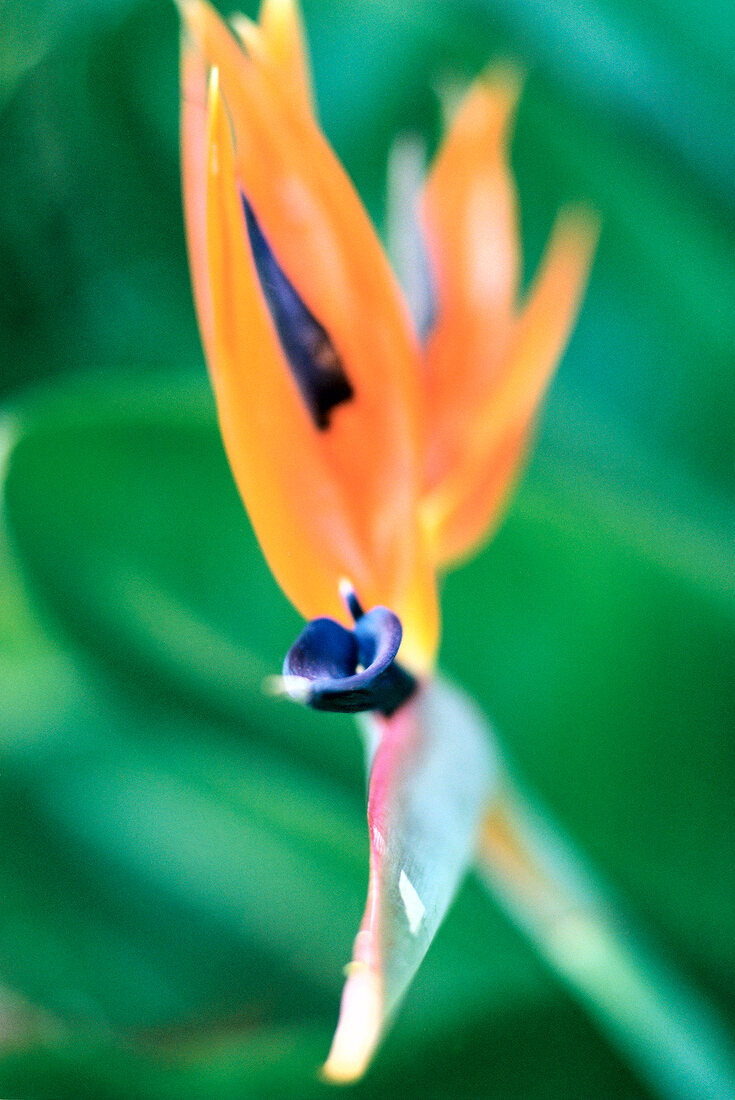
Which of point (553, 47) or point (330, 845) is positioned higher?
point (553, 47)

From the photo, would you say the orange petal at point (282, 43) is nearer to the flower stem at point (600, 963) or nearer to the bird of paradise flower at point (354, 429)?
the bird of paradise flower at point (354, 429)

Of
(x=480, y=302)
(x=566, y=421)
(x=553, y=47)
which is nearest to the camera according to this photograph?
(x=480, y=302)

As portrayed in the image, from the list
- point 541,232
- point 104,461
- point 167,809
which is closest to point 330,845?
point 167,809

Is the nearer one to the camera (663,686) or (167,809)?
(663,686)

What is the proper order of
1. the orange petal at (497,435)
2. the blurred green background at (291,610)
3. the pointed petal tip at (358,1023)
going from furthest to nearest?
1. the blurred green background at (291,610)
2. the orange petal at (497,435)
3. the pointed petal tip at (358,1023)

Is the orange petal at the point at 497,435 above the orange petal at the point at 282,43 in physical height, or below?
below

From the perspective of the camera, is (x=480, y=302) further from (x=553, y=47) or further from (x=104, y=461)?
(x=553, y=47)

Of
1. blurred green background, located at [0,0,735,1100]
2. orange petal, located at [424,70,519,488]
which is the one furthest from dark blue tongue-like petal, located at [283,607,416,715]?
blurred green background, located at [0,0,735,1100]

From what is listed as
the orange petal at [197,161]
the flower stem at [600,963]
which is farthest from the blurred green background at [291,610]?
the orange petal at [197,161]
